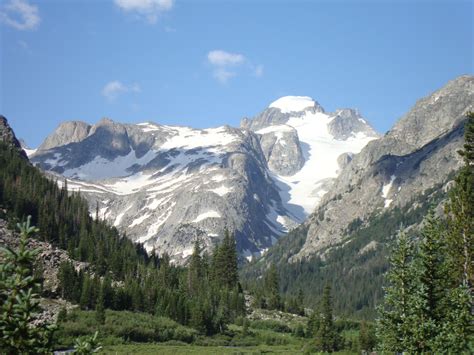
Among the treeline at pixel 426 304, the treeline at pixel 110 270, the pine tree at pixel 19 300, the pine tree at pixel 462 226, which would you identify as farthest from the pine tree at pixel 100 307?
the pine tree at pixel 19 300

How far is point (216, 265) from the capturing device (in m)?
154

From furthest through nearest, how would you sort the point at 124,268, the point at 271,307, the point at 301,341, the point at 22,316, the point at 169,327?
the point at 271,307 < the point at 124,268 < the point at 301,341 < the point at 169,327 < the point at 22,316

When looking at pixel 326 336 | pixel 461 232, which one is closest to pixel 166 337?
pixel 326 336

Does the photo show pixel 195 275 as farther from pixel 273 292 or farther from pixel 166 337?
pixel 166 337

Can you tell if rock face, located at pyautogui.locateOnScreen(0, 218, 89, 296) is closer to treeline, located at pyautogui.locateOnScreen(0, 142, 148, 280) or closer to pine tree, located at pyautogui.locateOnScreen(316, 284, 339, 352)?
treeline, located at pyautogui.locateOnScreen(0, 142, 148, 280)

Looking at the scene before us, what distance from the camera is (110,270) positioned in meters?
135

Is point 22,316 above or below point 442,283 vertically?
below

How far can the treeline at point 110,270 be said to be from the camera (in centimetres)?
11025

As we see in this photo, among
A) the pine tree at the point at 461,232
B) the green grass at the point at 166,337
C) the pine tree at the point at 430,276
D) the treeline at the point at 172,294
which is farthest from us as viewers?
the treeline at the point at 172,294

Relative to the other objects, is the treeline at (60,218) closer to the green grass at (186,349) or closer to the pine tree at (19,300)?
the green grass at (186,349)

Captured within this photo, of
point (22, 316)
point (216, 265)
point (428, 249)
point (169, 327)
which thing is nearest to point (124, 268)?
point (216, 265)

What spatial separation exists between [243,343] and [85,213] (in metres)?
79.2

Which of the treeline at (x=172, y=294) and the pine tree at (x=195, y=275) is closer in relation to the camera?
the treeline at (x=172, y=294)

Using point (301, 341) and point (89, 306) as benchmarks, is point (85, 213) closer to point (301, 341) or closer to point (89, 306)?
point (89, 306)
